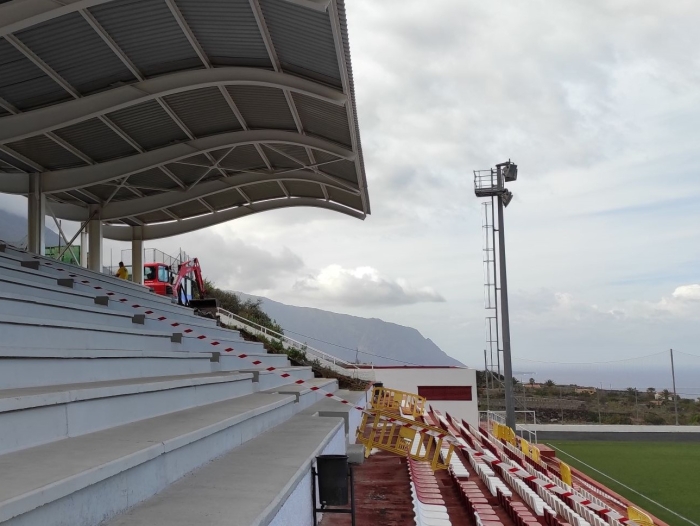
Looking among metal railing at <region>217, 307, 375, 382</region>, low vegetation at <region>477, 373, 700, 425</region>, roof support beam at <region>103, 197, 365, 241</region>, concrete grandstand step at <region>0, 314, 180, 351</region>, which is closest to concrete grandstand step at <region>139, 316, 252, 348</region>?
concrete grandstand step at <region>0, 314, 180, 351</region>

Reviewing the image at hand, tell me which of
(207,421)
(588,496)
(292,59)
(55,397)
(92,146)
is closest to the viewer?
(55,397)

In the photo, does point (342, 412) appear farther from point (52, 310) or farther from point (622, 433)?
point (622, 433)

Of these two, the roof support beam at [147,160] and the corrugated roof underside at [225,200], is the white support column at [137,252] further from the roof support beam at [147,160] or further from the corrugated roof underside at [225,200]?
the roof support beam at [147,160]

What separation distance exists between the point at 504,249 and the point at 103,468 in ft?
59.0

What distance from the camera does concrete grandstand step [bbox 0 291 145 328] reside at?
7289 mm

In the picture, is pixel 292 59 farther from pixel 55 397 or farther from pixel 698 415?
pixel 698 415

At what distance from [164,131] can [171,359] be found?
9.46m

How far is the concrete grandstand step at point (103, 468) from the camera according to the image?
9.79ft

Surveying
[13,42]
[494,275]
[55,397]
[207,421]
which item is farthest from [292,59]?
[494,275]

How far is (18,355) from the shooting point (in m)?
5.05

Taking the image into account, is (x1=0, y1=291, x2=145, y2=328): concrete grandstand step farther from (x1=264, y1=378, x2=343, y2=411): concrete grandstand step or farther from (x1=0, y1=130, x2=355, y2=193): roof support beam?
(x1=0, y1=130, x2=355, y2=193): roof support beam

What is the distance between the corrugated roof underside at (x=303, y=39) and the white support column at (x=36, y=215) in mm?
8411

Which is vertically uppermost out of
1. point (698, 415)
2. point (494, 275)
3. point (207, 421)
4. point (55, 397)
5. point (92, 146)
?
point (92, 146)

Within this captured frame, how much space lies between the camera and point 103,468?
11.4ft
